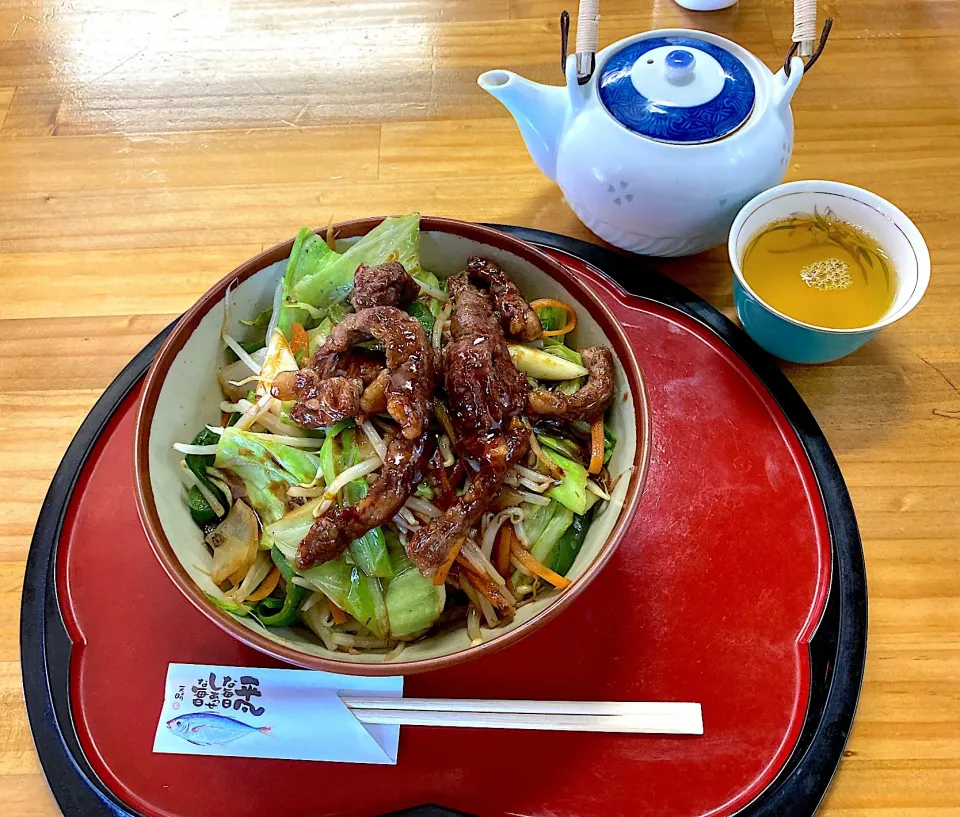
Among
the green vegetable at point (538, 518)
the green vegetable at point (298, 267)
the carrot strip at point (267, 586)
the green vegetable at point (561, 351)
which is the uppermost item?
the green vegetable at point (298, 267)

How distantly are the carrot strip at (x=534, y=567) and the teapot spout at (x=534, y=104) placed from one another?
3.32ft

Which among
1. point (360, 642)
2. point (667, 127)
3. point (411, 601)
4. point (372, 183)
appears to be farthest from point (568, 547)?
point (372, 183)

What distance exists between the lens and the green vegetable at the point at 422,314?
4.90 feet

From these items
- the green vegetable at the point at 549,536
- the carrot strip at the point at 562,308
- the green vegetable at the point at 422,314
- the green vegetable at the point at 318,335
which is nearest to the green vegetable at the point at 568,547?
the green vegetable at the point at 549,536

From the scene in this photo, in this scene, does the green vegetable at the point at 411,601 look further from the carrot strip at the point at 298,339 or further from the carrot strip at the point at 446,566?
the carrot strip at the point at 298,339

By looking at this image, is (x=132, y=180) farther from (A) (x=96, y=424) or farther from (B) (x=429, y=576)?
(B) (x=429, y=576)

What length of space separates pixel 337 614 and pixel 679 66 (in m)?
1.38

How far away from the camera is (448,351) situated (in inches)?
52.1

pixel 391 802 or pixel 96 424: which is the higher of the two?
pixel 96 424

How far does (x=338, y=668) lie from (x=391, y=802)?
379 mm

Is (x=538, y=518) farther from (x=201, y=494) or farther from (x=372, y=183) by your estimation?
(x=372, y=183)

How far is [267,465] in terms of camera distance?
1334 mm

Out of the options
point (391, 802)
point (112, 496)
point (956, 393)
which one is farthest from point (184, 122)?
point (956, 393)

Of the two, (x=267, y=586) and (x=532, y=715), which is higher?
(x=267, y=586)
